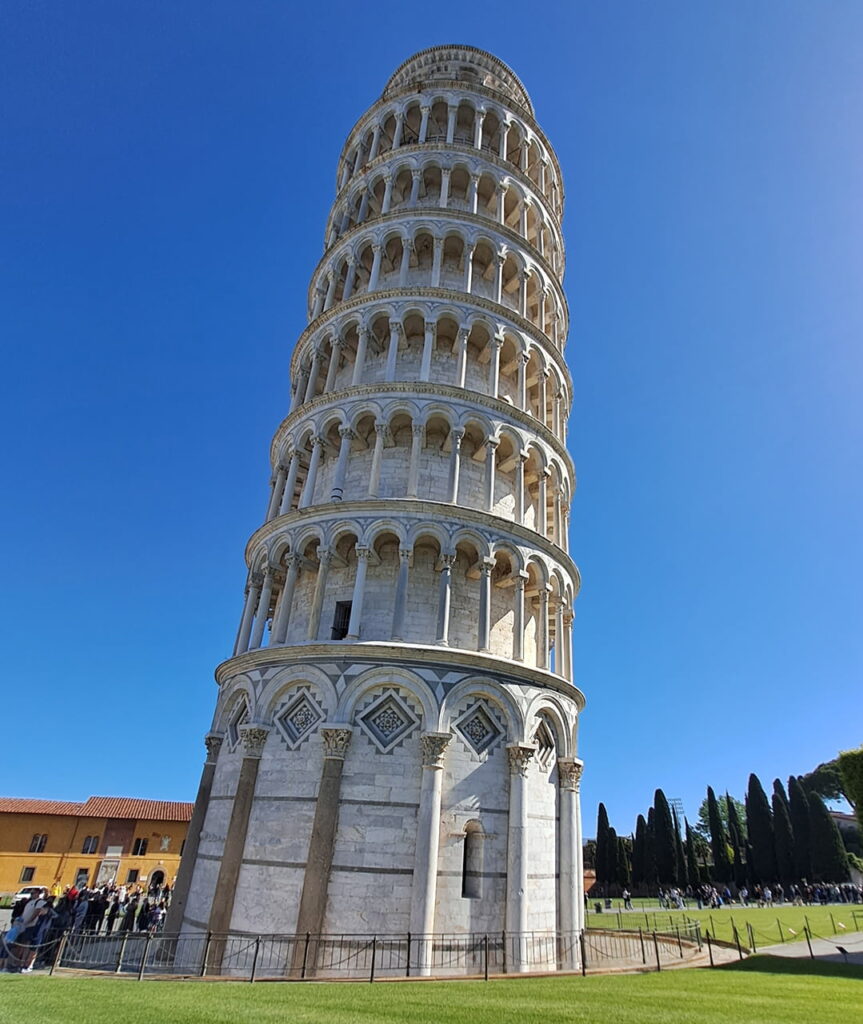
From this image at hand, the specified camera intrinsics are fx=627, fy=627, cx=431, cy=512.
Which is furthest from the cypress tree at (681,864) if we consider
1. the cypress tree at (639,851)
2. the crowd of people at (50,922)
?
the crowd of people at (50,922)

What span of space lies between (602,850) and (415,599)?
4406cm

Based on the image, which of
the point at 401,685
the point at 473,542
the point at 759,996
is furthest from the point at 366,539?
the point at 759,996

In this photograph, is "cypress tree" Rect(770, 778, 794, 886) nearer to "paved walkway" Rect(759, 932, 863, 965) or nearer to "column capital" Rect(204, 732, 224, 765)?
"paved walkway" Rect(759, 932, 863, 965)

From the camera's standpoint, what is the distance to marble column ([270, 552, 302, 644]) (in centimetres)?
1817

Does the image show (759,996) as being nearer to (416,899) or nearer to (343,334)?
(416,899)

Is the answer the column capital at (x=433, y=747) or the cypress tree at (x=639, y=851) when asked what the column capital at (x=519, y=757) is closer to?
the column capital at (x=433, y=747)

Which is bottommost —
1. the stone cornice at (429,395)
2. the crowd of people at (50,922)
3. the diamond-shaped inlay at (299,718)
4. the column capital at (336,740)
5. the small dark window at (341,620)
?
the crowd of people at (50,922)

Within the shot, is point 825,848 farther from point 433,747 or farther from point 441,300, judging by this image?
point 441,300

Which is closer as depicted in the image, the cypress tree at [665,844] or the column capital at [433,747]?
the column capital at [433,747]

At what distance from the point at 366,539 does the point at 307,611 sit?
333 cm

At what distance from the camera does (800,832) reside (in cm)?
4869

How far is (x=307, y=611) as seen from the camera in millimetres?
19469

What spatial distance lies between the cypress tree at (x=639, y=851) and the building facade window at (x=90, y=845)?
136ft

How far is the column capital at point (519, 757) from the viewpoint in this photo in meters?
16.2
